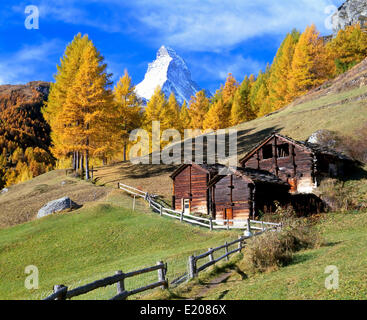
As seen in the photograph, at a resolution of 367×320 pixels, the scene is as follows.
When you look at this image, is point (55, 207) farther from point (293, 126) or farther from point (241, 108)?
point (241, 108)

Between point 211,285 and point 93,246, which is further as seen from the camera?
point 93,246

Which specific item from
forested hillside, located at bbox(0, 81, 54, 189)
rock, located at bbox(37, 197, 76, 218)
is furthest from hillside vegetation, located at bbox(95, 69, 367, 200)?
forested hillside, located at bbox(0, 81, 54, 189)

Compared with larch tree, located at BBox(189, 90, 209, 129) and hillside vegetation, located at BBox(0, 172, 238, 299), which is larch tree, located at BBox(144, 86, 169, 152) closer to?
larch tree, located at BBox(189, 90, 209, 129)

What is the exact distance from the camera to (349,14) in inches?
5138

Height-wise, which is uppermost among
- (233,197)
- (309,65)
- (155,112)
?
(309,65)

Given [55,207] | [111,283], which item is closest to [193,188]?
[55,207]

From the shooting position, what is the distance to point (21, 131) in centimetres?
17725

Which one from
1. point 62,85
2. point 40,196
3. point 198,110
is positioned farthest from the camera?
point 198,110

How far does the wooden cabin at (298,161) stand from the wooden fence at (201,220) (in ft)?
30.3

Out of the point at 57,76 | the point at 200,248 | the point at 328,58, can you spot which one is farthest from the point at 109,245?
the point at 328,58

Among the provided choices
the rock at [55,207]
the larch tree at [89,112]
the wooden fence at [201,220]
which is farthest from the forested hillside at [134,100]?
the rock at [55,207]

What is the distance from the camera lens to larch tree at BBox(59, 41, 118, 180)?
1610 inches

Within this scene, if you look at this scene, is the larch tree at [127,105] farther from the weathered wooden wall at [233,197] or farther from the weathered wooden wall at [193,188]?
the weathered wooden wall at [233,197]

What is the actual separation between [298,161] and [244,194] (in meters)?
8.30
